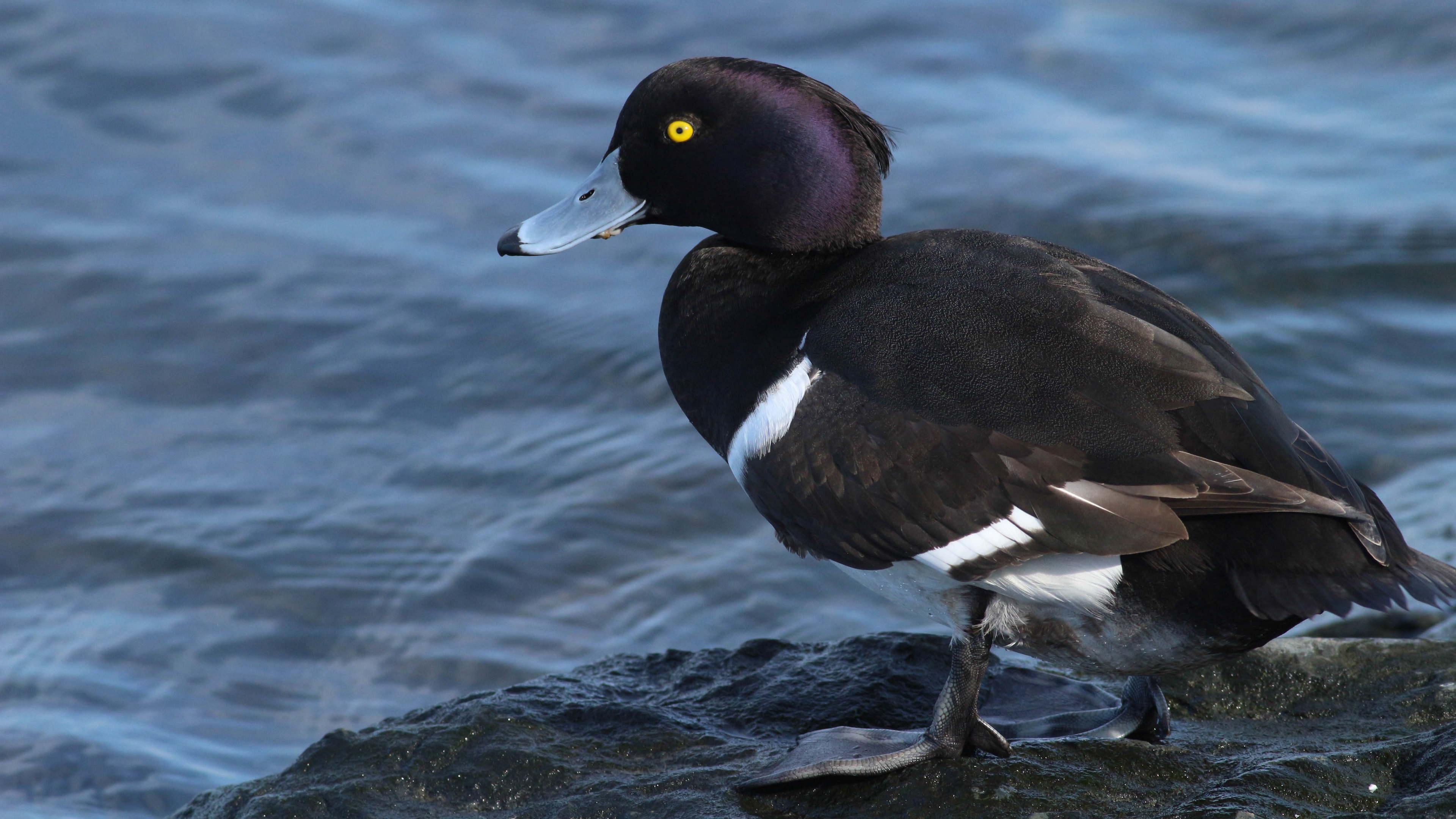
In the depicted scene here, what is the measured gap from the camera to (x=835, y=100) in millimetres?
3811

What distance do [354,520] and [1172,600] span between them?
383 cm

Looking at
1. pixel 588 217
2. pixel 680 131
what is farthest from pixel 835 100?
pixel 588 217

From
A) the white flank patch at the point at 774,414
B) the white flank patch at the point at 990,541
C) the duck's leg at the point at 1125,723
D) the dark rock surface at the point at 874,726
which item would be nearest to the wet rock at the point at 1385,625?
the dark rock surface at the point at 874,726

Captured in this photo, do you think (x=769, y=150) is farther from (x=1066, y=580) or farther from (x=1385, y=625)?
(x=1385, y=625)

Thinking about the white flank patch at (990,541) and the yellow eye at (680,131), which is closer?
the white flank patch at (990,541)

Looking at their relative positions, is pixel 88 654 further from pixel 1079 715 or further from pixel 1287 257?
pixel 1287 257

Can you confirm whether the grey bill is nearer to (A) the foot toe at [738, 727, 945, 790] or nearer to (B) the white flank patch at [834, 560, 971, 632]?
(B) the white flank patch at [834, 560, 971, 632]

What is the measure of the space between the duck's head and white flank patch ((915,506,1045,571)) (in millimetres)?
1029

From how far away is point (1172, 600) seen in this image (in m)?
3.13

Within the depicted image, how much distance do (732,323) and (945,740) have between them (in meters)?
1.15

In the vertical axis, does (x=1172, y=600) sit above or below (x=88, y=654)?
below

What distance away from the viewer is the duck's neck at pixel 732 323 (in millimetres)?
3484

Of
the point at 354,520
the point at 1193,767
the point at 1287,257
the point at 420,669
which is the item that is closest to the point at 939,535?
the point at 1193,767

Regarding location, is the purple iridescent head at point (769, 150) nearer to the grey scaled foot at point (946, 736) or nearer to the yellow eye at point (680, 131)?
the yellow eye at point (680, 131)
